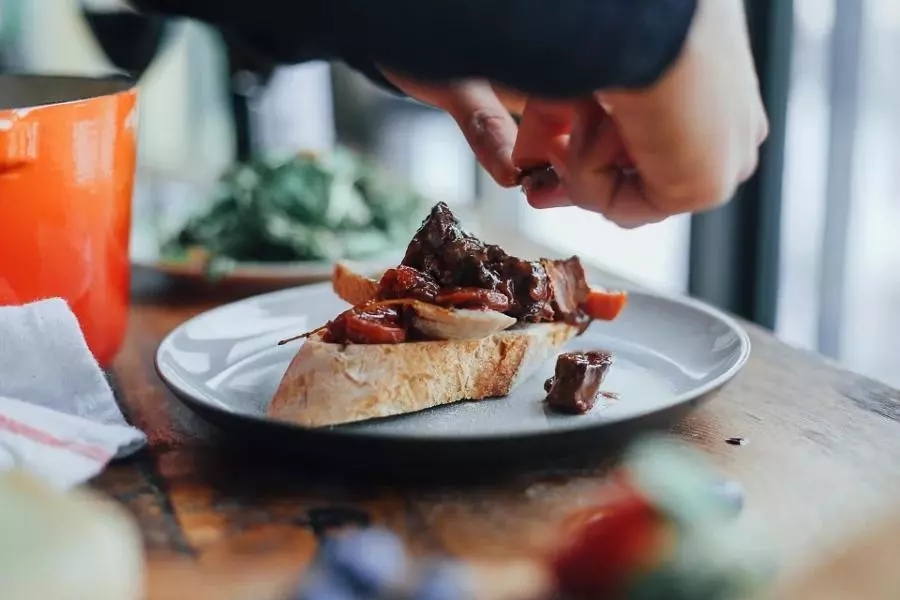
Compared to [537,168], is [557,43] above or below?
above

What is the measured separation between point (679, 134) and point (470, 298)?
243mm

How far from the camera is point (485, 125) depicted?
3.67 feet

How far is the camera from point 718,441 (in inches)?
36.0

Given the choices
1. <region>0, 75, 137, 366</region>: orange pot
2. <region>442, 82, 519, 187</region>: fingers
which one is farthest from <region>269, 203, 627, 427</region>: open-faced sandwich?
<region>0, 75, 137, 366</region>: orange pot

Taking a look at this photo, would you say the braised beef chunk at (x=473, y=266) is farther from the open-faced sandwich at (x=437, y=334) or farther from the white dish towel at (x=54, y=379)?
the white dish towel at (x=54, y=379)

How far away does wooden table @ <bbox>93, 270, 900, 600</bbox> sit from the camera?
726 mm

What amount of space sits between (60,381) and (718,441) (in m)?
0.55

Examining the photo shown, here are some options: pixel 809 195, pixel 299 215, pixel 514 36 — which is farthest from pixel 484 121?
pixel 809 195

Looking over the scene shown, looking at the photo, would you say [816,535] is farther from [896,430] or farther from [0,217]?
[0,217]

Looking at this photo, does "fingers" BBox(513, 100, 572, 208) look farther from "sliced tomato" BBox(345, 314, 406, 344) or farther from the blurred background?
the blurred background

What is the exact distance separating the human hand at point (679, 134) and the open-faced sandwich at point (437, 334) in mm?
105

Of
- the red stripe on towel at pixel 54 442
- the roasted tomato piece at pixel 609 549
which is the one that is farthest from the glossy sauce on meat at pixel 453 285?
the roasted tomato piece at pixel 609 549

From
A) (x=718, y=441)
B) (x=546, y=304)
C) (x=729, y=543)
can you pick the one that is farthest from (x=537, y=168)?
(x=729, y=543)

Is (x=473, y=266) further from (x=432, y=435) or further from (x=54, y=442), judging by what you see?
(x=54, y=442)
